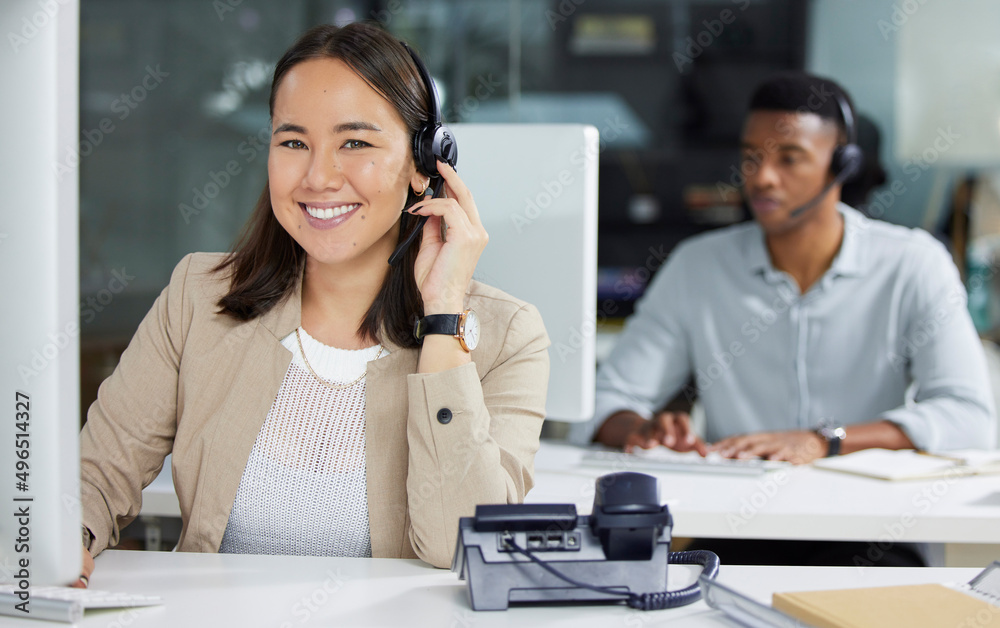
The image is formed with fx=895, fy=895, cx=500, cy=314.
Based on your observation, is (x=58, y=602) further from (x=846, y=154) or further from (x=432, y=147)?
(x=846, y=154)

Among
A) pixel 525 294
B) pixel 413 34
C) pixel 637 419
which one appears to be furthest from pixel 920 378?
pixel 413 34

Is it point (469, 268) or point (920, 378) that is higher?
point (469, 268)

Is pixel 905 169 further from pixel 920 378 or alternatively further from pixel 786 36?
pixel 920 378

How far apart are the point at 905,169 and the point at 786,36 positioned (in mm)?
1081

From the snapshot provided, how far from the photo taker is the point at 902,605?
872 millimetres

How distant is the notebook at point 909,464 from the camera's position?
158 centimetres

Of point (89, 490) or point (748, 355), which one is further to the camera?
point (748, 355)

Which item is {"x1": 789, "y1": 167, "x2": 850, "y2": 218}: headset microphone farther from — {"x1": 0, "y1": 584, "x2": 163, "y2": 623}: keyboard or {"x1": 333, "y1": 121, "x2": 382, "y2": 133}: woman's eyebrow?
{"x1": 0, "y1": 584, "x2": 163, "y2": 623}: keyboard

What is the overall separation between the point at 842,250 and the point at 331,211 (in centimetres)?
142

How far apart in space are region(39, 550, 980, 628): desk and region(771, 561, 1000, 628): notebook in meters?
0.06

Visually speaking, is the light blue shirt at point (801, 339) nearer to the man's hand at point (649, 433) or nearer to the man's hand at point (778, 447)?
the man's hand at point (649, 433)

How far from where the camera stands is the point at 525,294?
5.04 ft

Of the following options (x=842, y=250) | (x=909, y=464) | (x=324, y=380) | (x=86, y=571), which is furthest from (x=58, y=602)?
(x=842, y=250)

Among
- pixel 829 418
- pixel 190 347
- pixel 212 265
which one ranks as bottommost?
pixel 829 418
